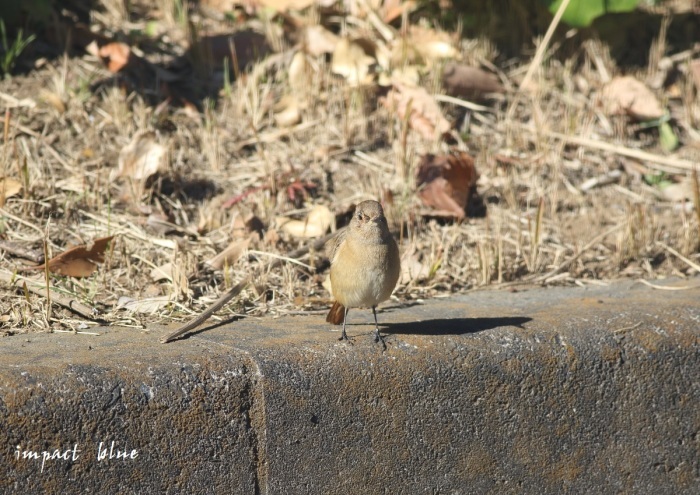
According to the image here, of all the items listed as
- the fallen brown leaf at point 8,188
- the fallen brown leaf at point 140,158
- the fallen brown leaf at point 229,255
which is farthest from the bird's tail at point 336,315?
the fallen brown leaf at point 8,188

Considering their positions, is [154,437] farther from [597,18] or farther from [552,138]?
[597,18]

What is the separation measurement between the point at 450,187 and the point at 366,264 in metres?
1.60

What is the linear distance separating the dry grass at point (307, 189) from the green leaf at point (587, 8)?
0.47m

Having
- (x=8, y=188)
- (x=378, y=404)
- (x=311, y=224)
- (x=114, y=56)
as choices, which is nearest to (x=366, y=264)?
(x=378, y=404)

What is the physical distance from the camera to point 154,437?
2.95 metres

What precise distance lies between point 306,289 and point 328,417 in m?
1.15

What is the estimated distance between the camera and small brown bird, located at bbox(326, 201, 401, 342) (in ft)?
11.5

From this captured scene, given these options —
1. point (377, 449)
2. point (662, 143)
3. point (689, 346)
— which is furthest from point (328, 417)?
point (662, 143)

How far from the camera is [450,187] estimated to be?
16.4 feet

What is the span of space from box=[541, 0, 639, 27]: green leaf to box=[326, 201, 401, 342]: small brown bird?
2936 millimetres

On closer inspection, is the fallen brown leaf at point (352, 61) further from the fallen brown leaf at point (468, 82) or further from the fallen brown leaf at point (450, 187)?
the fallen brown leaf at point (450, 187)

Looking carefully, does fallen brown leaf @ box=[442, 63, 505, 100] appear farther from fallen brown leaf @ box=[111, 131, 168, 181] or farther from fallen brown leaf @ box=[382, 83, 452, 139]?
fallen brown leaf @ box=[111, 131, 168, 181]

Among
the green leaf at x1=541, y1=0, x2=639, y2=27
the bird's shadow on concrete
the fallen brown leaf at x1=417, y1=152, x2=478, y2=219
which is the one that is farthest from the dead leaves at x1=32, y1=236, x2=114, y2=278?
the green leaf at x1=541, y1=0, x2=639, y2=27

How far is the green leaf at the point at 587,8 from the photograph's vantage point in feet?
19.2
